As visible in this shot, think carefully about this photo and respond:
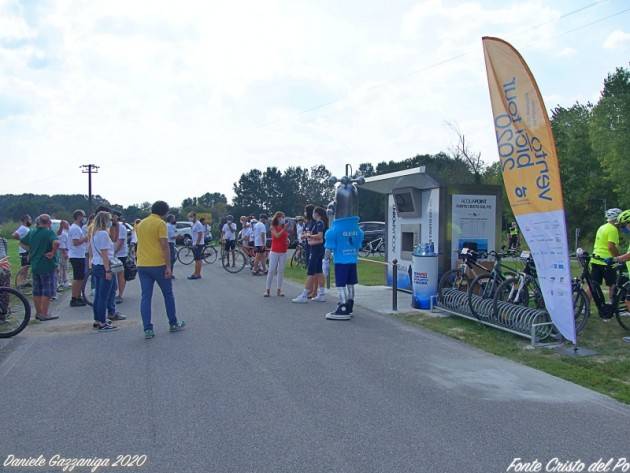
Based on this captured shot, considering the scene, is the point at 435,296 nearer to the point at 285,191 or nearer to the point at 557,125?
the point at 557,125

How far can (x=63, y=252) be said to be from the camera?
14.8 m

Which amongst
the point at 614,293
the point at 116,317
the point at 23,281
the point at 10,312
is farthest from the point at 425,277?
the point at 23,281

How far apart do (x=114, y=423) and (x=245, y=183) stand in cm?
9631

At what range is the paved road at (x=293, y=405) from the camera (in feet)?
13.7

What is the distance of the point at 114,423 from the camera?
4.79m

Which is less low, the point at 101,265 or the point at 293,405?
the point at 101,265

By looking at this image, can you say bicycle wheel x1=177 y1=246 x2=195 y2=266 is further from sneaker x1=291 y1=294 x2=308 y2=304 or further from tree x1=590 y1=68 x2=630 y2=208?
tree x1=590 y1=68 x2=630 y2=208

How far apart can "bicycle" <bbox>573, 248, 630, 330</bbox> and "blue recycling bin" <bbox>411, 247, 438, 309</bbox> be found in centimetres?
247

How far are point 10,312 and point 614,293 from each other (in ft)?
31.4

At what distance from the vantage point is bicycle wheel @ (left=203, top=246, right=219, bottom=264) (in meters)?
21.9

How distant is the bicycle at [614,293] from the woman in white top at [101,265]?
678 cm

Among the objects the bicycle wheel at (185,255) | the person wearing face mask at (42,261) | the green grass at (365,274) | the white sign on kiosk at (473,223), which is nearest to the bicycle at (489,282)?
the white sign on kiosk at (473,223)

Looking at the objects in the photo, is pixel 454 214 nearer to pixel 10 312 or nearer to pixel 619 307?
pixel 619 307

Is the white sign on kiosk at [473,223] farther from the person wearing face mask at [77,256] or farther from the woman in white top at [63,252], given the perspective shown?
the woman in white top at [63,252]
